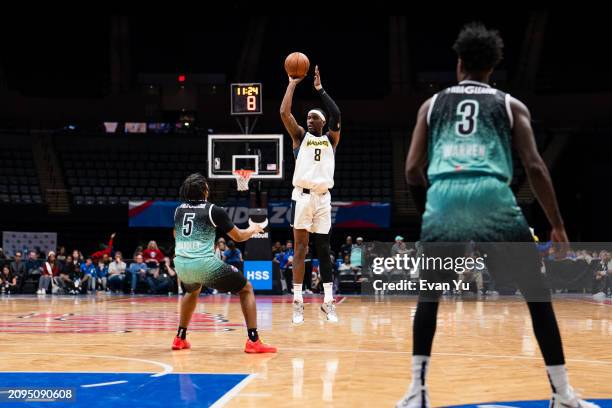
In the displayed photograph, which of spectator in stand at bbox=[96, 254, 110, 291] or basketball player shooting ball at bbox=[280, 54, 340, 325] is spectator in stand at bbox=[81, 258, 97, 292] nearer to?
spectator in stand at bbox=[96, 254, 110, 291]

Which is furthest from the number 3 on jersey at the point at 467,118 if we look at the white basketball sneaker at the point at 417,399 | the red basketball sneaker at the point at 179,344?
the red basketball sneaker at the point at 179,344

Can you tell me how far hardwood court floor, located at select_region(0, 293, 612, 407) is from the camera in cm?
444

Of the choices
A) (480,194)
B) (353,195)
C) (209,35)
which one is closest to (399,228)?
(353,195)

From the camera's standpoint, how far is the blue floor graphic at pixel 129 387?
4.09 metres

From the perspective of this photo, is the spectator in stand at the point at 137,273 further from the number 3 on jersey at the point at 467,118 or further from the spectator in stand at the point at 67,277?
the number 3 on jersey at the point at 467,118

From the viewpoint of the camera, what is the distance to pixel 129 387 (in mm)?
4539

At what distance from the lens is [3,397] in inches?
168

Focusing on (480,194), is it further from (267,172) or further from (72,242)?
(72,242)

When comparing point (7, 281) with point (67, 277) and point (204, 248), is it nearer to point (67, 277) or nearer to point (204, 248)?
point (67, 277)

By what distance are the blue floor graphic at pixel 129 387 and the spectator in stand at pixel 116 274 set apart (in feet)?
49.2

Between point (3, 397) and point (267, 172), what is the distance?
13.0 metres

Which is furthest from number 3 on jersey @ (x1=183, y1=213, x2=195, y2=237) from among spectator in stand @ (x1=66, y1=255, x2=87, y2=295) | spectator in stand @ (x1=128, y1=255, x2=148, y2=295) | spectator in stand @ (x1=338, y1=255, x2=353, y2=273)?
spectator in stand @ (x1=66, y1=255, x2=87, y2=295)

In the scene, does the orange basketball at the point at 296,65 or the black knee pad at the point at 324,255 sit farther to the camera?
the black knee pad at the point at 324,255

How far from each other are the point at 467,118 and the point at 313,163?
4670 millimetres
